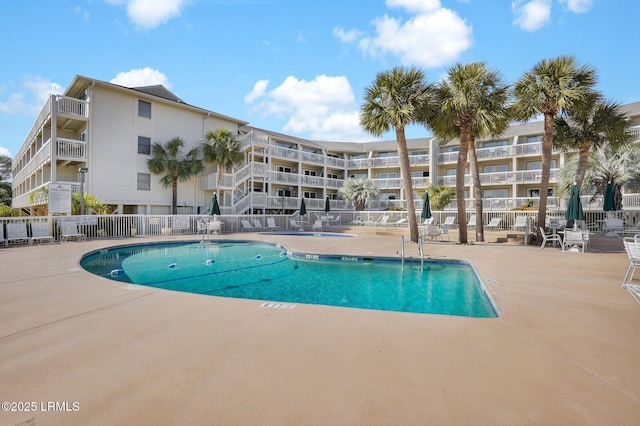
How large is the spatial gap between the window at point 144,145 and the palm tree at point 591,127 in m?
24.1

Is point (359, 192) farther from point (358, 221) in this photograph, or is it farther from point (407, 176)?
point (407, 176)

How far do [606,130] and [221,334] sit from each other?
17.7 meters

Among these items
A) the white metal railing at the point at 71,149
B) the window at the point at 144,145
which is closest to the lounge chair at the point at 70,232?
the white metal railing at the point at 71,149

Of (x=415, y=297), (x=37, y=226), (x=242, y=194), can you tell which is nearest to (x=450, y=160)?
(x=242, y=194)

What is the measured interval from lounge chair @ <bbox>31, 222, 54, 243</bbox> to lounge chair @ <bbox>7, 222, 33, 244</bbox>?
0.70ft

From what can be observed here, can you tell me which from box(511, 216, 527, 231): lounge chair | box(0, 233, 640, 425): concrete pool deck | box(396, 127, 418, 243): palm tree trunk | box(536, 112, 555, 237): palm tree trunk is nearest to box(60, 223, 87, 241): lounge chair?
box(0, 233, 640, 425): concrete pool deck

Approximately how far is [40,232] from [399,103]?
636 inches

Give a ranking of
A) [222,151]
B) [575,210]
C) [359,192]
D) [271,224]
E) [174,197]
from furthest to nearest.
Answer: [359,192] < [222,151] < [174,197] < [271,224] < [575,210]

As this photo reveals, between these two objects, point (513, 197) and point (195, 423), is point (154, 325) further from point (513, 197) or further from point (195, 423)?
point (513, 197)

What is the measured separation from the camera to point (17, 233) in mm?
13039

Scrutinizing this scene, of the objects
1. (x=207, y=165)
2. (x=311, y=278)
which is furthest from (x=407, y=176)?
(x=207, y=165)

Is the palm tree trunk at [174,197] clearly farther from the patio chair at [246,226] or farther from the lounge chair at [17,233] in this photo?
the lounge chair at [17,233]

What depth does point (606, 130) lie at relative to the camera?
1405 centimetres

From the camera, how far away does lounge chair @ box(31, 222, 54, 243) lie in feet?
44.0
